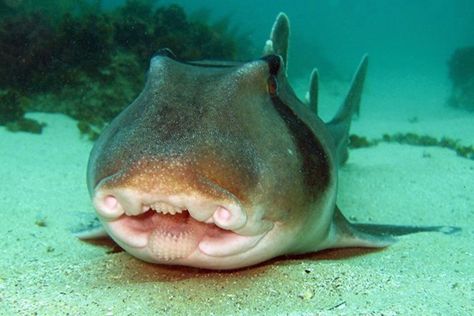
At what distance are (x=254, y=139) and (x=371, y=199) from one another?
5078mm

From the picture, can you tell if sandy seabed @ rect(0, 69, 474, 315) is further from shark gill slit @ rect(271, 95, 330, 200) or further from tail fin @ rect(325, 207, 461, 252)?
→ shark gill slit @ rect(271, 95, 330, 200)

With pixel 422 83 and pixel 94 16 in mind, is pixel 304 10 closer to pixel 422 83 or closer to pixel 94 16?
pixel 422 83

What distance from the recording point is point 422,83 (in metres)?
35.2

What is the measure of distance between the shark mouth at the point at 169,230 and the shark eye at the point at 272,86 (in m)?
1.11

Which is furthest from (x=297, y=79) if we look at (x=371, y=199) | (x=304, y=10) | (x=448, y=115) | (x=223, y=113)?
(x=304, y=10)

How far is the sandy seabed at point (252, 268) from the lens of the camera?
2.90 m

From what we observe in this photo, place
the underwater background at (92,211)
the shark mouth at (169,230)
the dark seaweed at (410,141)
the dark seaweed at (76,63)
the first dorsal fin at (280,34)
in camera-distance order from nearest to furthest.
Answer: the shark mouth at (169,230), the underwater background at (92,211), the first dorsal fin at (280,34), the dark seaweed at (76,63), the dark seaweed at (410,141)

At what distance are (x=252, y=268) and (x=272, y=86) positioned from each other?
141cm

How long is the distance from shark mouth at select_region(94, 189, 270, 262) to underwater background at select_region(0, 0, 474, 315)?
1.30 feet

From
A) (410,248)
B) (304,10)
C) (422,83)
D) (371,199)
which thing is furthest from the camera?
(304,10)

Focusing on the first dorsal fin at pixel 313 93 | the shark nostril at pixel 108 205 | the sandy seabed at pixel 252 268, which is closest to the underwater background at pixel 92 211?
the sandy seabed at pixel 252 268

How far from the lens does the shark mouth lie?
2.55m

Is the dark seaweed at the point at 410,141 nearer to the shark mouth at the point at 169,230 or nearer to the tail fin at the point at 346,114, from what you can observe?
the tail fin at the point at 346,114

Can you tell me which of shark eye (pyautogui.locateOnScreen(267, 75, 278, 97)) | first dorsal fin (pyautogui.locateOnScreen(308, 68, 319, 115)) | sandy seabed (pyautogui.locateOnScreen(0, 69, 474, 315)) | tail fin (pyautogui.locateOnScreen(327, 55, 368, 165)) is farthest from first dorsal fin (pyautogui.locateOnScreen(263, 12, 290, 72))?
sandy seabed (pyautogui.locateOnScreen(0, 69, 474, 315))
